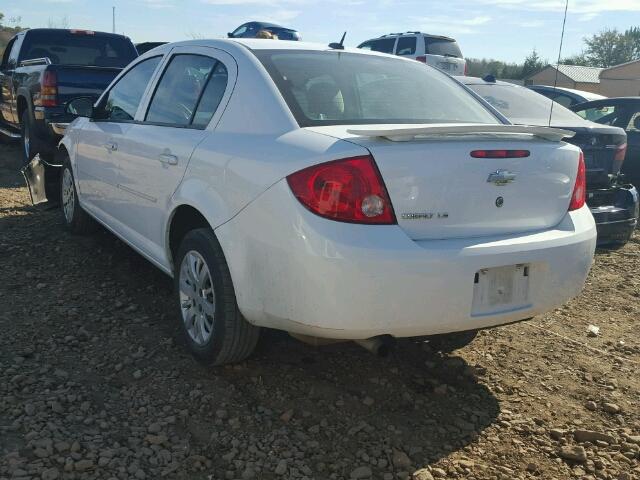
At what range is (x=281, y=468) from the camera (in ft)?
8.68

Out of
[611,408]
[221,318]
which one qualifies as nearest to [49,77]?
[221,318]

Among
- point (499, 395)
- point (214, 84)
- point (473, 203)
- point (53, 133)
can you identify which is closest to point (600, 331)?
point (499, 395)

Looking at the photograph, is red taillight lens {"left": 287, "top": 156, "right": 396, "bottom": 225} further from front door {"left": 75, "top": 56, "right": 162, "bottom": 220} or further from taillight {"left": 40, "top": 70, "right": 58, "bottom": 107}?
taillight {"left": 40, "top": 70, "right": 58, "bottom": 107}

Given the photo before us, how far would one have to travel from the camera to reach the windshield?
21.3 feet

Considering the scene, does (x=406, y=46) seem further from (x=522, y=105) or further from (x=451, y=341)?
(x=451, y=341)

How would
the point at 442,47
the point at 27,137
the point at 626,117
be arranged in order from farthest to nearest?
the point at 442,47 → the point at 626,117 → the point at 27,137

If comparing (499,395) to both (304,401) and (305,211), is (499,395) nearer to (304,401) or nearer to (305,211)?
(304,401)

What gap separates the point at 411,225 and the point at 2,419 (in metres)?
1.99

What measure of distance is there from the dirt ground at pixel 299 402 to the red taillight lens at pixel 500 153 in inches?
48.3

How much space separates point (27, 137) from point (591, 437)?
7.80 m

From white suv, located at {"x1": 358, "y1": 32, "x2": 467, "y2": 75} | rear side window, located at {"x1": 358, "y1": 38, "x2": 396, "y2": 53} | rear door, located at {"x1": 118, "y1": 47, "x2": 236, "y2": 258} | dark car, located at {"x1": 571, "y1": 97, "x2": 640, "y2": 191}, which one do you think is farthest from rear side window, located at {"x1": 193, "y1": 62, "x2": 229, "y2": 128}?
rear side window, located at {"x1": 358, "y1": 38, "x2": 396, "y2": 53}

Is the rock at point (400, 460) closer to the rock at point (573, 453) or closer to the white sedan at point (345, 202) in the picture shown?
the white sedan at point (345, 202)

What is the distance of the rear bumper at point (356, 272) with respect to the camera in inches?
102

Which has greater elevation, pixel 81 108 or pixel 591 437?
pixel 81 108
